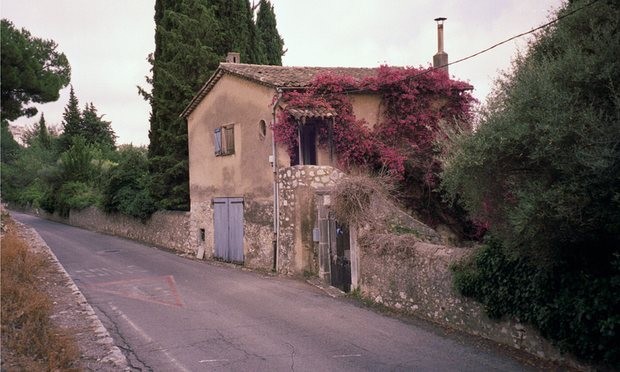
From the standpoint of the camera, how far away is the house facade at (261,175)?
15453 millimetres

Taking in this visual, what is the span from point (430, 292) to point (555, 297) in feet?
10.3

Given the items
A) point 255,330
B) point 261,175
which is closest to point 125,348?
point 255,330

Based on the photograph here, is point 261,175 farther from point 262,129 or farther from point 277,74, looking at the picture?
point 277,74

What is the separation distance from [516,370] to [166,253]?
704 inches

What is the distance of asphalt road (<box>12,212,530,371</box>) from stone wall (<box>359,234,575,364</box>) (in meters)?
0.40

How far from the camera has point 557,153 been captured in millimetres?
6355

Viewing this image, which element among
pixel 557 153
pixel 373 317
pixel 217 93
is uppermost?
pixel 217 93

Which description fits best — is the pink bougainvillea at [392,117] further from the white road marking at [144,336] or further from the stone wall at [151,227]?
the stone wall at [151,227]

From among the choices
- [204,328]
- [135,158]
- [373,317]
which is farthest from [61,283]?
[135,158]

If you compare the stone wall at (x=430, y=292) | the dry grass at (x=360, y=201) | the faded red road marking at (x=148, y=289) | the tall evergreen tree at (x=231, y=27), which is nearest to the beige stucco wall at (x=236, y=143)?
the tall evergreen tree at (x=231, y=27)

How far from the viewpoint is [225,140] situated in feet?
65.0

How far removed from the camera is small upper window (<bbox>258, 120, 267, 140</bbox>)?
17203mm

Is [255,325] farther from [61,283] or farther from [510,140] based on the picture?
[61,283]

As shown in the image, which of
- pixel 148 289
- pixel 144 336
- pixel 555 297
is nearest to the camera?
pixel 555 297
